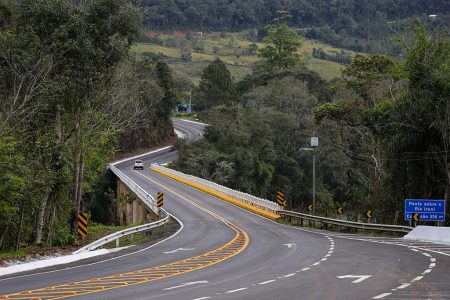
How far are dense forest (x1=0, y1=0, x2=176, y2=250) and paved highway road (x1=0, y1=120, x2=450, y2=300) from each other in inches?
245

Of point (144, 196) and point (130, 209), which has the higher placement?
point (144, 196)

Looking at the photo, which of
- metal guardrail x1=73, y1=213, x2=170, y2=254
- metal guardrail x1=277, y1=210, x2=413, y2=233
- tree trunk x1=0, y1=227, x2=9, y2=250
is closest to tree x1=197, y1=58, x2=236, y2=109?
metal guardrail x1=277, y1=210, x2=413, y2=233

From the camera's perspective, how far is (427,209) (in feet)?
115

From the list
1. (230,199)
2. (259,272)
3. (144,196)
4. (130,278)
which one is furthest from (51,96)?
(230,199)

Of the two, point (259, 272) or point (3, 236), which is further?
point (3, 236)

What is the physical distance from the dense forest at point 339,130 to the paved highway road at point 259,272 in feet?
30.9

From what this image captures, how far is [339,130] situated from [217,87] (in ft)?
174

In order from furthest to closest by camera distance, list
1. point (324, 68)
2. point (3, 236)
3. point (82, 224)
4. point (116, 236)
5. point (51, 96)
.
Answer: point (324, 68), point (82, 224), point (3, 236), point (116, 236), point (51, 96)

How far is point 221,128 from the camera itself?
88.4 metres

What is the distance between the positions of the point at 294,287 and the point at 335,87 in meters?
52.9

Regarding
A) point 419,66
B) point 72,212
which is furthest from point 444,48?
point 72,212

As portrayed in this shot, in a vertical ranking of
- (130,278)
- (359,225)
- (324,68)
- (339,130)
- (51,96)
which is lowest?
(359,225)

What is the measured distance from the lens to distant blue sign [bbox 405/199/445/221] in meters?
34.9

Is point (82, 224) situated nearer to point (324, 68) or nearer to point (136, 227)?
point (136, 227)
